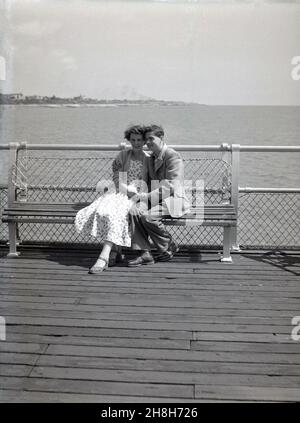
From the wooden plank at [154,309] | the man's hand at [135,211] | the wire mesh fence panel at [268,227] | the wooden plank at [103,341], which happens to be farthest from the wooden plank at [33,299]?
the wire mesh fence panel at [268,227]

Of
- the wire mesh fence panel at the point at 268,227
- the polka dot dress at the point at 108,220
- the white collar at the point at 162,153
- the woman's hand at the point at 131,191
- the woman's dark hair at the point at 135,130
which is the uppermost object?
the woman's dark hair at the point at 135,130

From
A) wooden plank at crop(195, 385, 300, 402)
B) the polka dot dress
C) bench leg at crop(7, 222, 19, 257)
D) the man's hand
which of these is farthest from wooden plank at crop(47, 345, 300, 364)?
bench leg at crop(7, 222, 19, 257)

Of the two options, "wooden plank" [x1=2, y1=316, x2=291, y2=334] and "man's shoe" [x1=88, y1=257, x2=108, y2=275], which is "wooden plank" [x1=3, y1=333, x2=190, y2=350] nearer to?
"wooden plank" [x1=2, y1=316, x2=291, y2=334]

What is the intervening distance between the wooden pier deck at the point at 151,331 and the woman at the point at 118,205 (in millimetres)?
255

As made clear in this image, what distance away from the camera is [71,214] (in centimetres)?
549

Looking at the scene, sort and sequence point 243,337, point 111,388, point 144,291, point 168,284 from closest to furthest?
point 111,388 → point 243,337 → point 144,291 → point 168,284

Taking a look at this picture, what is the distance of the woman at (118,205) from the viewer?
5188 mm

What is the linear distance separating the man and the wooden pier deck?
0.60 feet

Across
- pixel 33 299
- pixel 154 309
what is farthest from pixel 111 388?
pixel 33 299

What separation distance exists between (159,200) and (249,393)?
2.79m

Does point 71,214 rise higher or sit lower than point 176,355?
higher

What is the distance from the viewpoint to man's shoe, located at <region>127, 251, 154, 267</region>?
17.2ft

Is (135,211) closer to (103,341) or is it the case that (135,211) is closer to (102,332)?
(102,332)

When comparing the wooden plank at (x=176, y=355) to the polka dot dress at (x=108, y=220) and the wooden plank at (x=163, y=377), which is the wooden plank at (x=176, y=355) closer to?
the wooden plank at (x=163, y=377)
